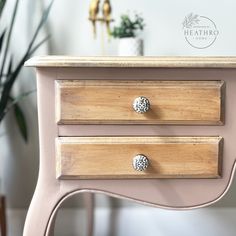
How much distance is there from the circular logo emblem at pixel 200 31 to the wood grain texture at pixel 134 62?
1.18 ft

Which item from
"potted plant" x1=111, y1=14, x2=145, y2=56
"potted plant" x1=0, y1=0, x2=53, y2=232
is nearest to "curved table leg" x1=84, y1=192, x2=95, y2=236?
"potted plant" x1=0, y1=0, x2=53, y2=232

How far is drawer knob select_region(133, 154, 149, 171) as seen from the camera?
83 centimetres

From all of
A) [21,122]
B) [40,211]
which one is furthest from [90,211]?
[40,211]

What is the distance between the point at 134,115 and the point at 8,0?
0.87 m

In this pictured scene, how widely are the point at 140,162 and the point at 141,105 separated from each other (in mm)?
125

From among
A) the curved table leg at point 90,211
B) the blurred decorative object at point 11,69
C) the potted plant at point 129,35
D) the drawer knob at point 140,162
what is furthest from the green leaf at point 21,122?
the drawer knob at point 140,162

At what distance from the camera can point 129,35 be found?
1.27 m

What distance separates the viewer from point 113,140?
0.84 metres


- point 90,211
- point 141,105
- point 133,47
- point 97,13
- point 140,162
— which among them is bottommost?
point 90,211

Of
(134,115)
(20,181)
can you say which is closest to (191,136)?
(134,115)

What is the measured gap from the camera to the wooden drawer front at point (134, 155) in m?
0.84

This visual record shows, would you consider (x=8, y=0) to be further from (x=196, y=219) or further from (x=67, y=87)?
(x=196, y=219)

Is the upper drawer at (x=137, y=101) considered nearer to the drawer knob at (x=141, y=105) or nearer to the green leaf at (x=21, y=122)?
the drawer knob at (x=141, y=105)

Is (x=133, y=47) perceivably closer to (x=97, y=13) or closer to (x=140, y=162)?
(x=97, y=13)
